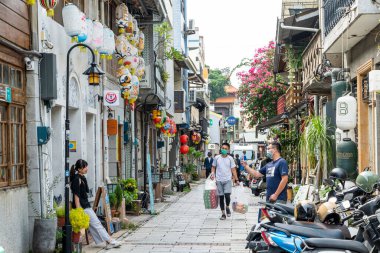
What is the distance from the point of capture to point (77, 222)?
1305 cm

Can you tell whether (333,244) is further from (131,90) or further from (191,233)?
(131,90)

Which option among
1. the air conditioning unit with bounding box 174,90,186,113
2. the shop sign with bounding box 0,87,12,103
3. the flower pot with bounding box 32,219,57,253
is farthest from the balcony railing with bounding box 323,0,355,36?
the air conditioning unit with bounding box 174,90,186,113

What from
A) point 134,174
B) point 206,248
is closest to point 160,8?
point 134,174

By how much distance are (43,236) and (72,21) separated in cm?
427

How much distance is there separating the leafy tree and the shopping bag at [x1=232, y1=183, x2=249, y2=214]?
97672 millimetres

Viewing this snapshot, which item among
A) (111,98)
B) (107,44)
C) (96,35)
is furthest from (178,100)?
(96,35)

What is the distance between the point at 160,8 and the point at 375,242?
61.0ft

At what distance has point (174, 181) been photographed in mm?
36375

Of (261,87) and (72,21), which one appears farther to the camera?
(261,87)

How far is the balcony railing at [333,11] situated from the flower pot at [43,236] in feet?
25.5

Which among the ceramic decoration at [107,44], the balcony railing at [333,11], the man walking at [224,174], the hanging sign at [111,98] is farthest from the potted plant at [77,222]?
the balcony railing at [333,11]

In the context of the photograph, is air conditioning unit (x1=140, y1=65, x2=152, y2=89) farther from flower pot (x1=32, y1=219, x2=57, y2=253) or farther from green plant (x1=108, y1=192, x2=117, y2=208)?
flower pot (x1=32, y1=219, x2=57, y2=253)

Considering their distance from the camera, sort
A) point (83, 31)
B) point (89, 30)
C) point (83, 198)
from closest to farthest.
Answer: point (83, 198) < point (83, 31) < point (89, 30)

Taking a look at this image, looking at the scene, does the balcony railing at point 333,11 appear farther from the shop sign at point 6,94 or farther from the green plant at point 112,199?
the shop sign at point 6,94
